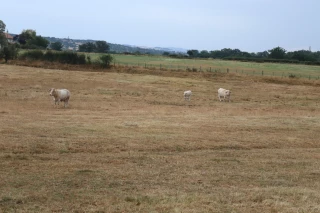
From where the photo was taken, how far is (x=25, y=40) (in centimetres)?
13125

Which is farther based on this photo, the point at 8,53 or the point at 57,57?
the point at 57,57

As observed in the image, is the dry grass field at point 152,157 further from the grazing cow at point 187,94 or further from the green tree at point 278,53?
the green tree at point 278,53

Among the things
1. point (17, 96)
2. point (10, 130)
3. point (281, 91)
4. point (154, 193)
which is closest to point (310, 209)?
point (154, 193)

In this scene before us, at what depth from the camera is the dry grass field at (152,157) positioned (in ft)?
30.0

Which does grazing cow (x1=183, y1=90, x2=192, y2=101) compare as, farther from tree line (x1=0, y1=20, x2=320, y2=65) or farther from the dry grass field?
tree line (x1=0, y1=20, x2=320, y2=65)

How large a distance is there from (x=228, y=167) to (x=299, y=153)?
14.4ft

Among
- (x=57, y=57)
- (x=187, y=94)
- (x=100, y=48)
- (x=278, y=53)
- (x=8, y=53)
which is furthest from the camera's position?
(x=100, y=48)

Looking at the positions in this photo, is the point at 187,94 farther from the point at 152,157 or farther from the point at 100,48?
the point at 100,48

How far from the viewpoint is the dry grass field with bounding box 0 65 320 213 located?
9148 mm

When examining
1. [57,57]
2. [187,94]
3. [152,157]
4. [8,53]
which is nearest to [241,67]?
[57,57]

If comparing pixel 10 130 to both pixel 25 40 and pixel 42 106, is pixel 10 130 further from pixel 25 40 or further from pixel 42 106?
pixel 25 40

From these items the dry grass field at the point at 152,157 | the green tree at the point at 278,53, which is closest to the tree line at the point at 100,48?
the green tree at the point at 278,53

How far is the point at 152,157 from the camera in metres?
14.3

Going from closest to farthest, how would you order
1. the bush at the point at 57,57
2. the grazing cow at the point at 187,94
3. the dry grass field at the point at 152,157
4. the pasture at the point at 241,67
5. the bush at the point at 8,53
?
1. the dry grass field at the point at 152,157
2. the grazing cow at the point at 187,94
3. the bush at the point at 8,53
4. the bush at the point at 57,57
5. the pasture at the point at 241,67
